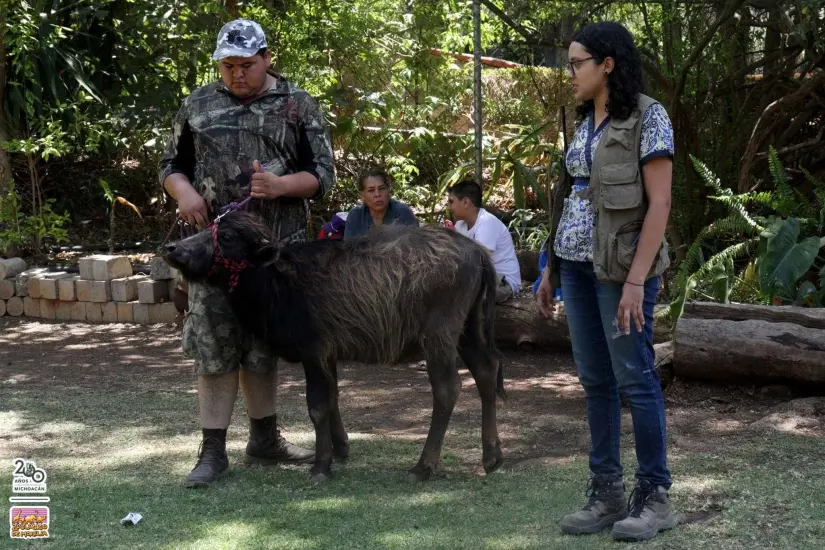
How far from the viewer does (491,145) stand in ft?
38.6

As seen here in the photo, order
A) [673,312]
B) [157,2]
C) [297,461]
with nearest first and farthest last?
[297,461] < [673,312] < [157,2]

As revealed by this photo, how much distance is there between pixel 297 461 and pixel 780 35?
6.47 m

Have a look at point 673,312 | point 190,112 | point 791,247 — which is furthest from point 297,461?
point 791,247

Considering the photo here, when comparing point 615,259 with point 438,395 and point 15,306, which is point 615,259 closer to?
point 438,395

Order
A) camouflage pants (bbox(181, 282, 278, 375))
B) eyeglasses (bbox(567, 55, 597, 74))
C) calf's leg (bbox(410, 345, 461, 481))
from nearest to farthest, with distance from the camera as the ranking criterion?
eyeglasses (bbox(567, 55, 597, 74)), camouflage pants (bbox(181, 282, 278, 375)), calf's leg (bbox(410, 345, 461, 481))

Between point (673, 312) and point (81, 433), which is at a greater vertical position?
point (673, 312)

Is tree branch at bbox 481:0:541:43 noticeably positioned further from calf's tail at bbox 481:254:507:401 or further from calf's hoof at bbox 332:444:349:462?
calf's hoof at bbox 332:444:349:462

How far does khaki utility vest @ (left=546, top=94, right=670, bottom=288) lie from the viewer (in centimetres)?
377

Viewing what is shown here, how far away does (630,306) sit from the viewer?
12.2 feet

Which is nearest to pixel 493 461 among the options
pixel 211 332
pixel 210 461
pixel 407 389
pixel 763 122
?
pixel 210 461

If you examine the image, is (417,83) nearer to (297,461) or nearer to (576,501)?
(297,461)

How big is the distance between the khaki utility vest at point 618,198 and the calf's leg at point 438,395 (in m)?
1.35

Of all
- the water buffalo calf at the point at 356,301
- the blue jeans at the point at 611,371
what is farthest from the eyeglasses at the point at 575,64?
the water buffalo calf at the point at 356,301

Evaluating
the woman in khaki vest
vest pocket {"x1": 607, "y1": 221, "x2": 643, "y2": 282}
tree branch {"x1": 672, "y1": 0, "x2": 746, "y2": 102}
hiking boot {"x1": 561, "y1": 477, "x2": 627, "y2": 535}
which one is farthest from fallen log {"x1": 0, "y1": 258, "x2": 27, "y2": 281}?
vest pocket {"x1": 607, "y1": 221, "x2": 643, "y2": 282}
